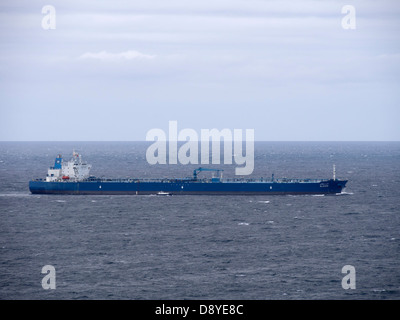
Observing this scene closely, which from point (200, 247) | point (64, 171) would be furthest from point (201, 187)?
point (200, 247)

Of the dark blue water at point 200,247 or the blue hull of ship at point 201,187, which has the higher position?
the blue hull of ship at point 201,187

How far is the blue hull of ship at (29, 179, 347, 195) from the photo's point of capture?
128m

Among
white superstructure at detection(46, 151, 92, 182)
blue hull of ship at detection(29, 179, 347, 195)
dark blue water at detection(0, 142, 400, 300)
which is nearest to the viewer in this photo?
dark blue water at detection(0, 142, 400, 300)

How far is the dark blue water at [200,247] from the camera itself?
59219 millimetres

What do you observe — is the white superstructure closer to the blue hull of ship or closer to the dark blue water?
the blue hull of ship

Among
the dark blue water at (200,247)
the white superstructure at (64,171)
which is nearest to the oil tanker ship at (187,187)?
the white superstructure at (64,171)

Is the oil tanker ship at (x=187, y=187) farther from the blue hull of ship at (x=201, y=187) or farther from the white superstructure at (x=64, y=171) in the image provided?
the white superstructure at (x=64, y=171)

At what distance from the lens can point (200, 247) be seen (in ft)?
250

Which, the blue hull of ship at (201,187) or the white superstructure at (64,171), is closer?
the blue hull of ship at (201,187)

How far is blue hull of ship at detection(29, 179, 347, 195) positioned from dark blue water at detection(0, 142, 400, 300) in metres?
4.62

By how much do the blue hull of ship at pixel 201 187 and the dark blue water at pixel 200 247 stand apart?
15.2 ft

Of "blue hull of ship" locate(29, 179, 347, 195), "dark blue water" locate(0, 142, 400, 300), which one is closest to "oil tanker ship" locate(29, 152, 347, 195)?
"blue hull of ship" locate(29, 179, 347, 195)

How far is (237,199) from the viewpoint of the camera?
123938mm
